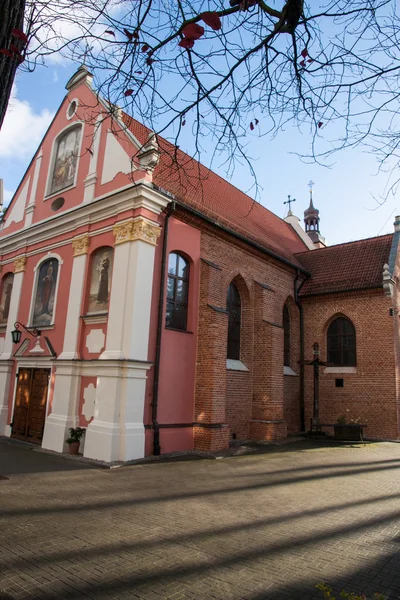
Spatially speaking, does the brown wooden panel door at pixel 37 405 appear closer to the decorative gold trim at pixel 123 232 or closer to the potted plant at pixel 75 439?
the potted plant at pixel 75 439

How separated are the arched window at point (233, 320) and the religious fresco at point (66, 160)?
22.3ft

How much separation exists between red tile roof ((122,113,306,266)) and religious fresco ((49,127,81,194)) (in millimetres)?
2038

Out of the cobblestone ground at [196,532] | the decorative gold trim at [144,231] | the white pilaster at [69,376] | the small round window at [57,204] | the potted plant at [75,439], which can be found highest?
the small round window at [57,204]

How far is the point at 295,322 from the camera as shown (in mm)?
18344

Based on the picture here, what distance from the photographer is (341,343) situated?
17.5 m

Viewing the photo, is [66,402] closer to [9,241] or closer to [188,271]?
[188,271]

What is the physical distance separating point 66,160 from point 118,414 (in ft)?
31.7

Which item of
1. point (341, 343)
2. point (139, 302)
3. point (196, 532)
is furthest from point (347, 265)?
point (196, 532)

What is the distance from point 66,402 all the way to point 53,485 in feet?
14.6

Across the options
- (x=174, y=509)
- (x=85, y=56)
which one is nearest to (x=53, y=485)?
(x=174, y=509)

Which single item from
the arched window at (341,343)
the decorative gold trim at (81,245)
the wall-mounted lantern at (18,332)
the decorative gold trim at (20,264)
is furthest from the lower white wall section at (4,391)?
the arched window at (341,343)

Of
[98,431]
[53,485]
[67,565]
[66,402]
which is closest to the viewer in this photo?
[67,565]

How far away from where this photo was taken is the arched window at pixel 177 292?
12508 millimetres

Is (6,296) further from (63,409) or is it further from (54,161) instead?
(63,409)
